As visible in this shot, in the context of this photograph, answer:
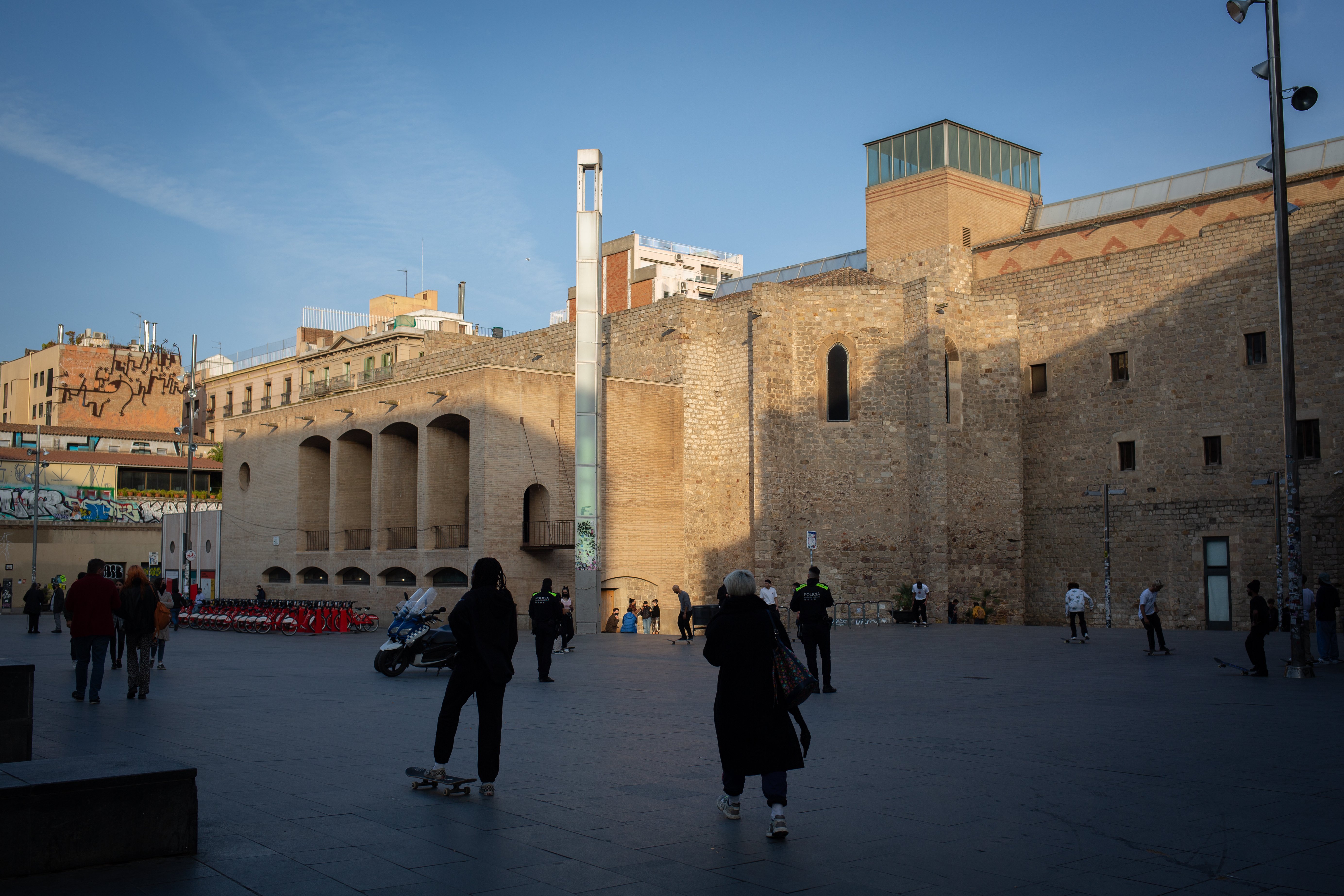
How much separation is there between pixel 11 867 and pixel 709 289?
55.8 meters

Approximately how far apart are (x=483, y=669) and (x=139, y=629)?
25.9 feet

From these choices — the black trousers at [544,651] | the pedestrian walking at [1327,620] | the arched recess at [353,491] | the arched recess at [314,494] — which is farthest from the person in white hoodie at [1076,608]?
the arched recess at [314,494]

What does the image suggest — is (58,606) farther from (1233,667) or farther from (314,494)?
(1233,667)

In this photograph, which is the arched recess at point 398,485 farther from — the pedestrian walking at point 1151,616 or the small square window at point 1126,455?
the pedestrian walking at point 1151,616

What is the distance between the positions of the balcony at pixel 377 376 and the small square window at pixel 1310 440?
35.2 metres

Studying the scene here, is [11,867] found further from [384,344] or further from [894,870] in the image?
[384,344]

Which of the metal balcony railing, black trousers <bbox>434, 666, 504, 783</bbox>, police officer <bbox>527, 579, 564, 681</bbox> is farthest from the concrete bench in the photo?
the metal balcony railing

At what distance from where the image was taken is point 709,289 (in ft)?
196

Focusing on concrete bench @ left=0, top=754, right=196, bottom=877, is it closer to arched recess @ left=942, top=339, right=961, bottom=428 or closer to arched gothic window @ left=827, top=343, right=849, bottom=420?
arched gothic window @ left=827, top=343, right=849, bottom=420

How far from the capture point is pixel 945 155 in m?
39.5

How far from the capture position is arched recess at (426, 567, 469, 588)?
120 feet

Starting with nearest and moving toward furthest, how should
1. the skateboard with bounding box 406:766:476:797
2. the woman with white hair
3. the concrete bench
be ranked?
the concrete bench
the woman with white hair
the skateboard with bounding box 406:766:476:797

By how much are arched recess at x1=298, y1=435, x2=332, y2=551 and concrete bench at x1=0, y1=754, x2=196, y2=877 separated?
3993 cm

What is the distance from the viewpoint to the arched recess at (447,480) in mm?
37406
